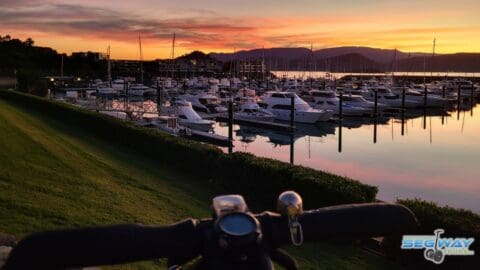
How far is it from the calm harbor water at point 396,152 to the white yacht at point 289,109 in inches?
41.8

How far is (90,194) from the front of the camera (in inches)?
414

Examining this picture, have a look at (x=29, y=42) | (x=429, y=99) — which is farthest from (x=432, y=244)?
(x=29, y=42)

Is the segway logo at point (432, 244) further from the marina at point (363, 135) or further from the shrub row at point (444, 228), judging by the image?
the marina at point (363, 135)

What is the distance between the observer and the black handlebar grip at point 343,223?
7.75ft

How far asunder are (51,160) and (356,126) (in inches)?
1555

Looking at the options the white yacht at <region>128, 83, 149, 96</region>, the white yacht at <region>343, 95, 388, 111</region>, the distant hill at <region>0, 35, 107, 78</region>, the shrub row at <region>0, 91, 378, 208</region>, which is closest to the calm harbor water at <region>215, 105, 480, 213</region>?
the white yacht at <region>343, 95, 388, 111</region>

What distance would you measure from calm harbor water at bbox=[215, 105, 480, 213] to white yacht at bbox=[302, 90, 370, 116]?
1.40 meters

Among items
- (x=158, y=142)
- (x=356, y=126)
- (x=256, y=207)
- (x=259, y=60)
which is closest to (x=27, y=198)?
(x=256, y=207)

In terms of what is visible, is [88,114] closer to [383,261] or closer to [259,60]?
[383,261]

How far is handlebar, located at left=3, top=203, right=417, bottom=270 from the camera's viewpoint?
2.04 meters

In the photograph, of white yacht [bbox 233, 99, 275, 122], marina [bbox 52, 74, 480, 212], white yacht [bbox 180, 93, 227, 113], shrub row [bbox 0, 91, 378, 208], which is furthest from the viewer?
white yacht [bbox 180, 93, 227, 113]

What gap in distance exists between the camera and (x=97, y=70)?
458 feet

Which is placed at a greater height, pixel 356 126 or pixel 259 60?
pixel 259 60

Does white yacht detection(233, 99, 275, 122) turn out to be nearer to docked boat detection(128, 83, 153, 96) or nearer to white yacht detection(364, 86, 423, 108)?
white yacht detection(364, 86, 423, 108)
